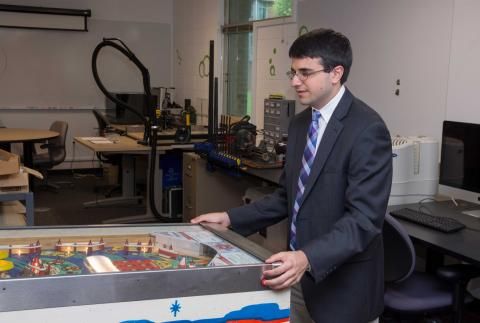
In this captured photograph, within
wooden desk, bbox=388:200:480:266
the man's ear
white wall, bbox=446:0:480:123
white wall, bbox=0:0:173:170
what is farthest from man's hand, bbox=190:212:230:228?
white wall, bbox=0:0:173:170

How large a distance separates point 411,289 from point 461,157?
88cm

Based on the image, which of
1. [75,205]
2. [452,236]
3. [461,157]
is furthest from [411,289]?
[75,205]

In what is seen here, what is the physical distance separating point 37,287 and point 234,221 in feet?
2.50

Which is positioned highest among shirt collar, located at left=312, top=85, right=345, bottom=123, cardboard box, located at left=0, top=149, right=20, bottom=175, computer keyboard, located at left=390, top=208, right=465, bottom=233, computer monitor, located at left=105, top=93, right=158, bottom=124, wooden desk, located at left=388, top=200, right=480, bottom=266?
shirt collar, located at left=312, top=85, right=345, bottom=123

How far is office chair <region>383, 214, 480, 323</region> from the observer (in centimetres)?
220

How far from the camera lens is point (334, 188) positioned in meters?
1.57

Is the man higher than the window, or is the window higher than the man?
the window

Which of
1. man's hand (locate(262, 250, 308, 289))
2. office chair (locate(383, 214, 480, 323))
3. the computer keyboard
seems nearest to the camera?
man's hand (locate(262, 250, 308, 289))

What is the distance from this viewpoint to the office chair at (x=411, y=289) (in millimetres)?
2199

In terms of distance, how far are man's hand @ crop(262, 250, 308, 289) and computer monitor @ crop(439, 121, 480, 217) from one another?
72.5 inches

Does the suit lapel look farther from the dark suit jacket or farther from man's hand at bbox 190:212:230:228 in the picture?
man's hand at bbox 190:212:230:228

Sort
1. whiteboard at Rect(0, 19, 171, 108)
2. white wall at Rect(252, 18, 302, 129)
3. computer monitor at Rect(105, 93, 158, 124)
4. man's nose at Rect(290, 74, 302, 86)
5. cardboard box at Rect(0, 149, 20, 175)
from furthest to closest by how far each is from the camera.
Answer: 1. whiteboard at Rect(0, 19, 171, 108)
2. computer monitor at Rect(105, 93, 158, 124)
3. white wall at Rect(252, 18, 302, 129)
4. cardboard box at Rect(0, 149, 20, 175)
5. man's nose at Rect(290, 74, 302, 86)

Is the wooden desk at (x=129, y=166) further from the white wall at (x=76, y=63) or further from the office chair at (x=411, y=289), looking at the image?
the office chair at (x=411, y=289)

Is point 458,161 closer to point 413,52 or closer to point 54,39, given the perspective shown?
point 413,52
